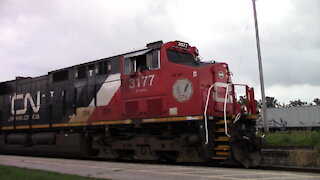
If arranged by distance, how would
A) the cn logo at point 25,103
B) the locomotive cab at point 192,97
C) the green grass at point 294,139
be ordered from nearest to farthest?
1. the locomotive cab at point 192,97
2. the green grass at point 294,139
3. the cn logo at point 25,103

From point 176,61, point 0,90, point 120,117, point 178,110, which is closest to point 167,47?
point 176,61

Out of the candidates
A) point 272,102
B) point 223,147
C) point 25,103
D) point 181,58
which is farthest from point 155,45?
point 272,102

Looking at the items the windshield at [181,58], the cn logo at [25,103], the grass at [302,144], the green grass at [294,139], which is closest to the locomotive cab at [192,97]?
the windshield at [181,58]

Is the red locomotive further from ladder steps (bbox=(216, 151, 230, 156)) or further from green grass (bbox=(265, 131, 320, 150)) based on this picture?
green grass (bbox=(265, 131, 320, 150))

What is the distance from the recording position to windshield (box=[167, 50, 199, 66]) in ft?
37.5

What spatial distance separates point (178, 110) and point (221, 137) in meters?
1.70

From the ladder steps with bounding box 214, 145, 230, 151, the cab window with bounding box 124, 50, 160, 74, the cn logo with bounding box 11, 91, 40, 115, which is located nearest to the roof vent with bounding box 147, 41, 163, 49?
the cab window with bounding box 124, 50, 160, 74

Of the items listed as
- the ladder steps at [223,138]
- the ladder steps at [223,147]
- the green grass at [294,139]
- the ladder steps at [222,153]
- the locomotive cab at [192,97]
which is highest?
the locomotive cab at [192,97]

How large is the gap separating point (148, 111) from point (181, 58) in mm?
2254

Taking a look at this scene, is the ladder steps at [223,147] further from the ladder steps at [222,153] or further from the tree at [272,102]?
the tree at [272,102]

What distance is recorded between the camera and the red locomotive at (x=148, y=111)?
1027cm

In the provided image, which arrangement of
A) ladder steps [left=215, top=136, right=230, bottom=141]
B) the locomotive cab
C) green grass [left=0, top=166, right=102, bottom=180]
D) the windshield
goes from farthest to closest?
the windshield
the locomotive cab
ladder steps [left=215, top=136, right=230, bottom=141]
green grass [left=0, top=166, right=102, bottom=180]

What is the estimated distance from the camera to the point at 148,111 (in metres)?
11.6

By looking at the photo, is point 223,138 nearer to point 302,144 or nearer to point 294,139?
point 302,144
